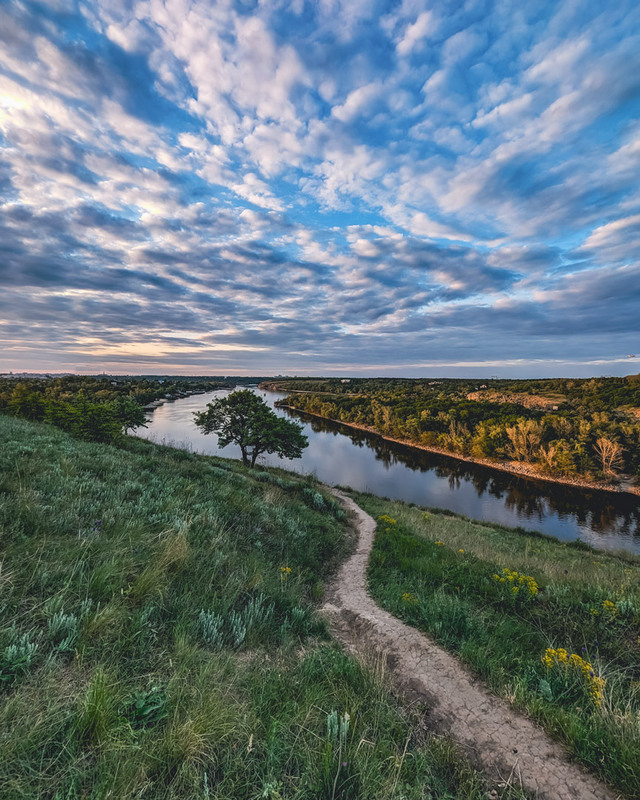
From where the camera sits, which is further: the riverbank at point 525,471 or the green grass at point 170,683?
the riverbank at point 525,471

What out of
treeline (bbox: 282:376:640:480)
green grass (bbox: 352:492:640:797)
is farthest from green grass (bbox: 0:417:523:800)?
treeline (bbox: 282:376:640:480)

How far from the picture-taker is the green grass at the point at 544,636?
114 inches

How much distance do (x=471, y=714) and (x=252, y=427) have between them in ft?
97.7

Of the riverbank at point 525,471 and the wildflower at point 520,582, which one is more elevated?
the wildflower at point 520,582

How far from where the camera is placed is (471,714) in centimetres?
338

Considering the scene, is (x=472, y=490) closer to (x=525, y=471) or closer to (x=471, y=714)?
(x=525, y=471)

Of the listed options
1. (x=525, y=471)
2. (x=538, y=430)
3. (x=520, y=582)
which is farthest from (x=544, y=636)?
(x=538, y=430)

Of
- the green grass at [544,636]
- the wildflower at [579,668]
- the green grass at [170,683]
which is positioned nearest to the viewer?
the green grass at [170,683]

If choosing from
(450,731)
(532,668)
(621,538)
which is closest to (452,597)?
(532,668)

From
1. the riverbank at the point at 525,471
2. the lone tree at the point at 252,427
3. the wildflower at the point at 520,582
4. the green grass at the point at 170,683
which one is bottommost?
the riverbank at the point at 525,471

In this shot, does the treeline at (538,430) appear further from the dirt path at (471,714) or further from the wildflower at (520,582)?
the dirt path at (471,714)

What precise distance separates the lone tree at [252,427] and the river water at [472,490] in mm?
3676

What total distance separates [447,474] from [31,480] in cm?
4937

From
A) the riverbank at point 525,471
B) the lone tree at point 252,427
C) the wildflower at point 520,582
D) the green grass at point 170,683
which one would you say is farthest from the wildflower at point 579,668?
the riverbank at point 525,471
